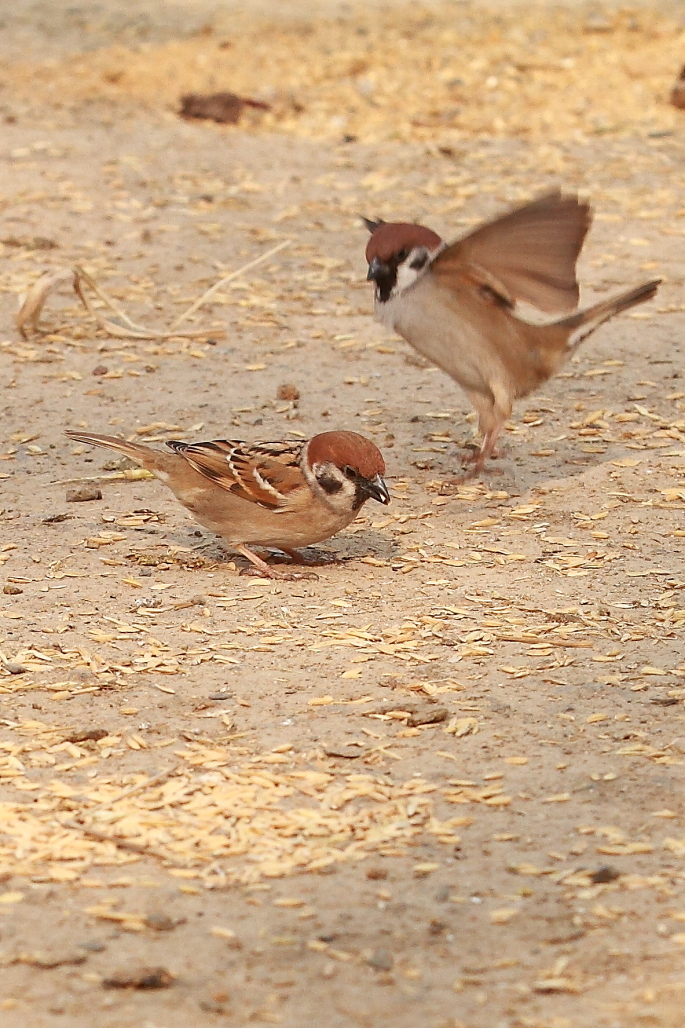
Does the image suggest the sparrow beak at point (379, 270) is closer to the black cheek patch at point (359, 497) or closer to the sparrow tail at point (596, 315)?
the sparrow tail at point (596, 315)

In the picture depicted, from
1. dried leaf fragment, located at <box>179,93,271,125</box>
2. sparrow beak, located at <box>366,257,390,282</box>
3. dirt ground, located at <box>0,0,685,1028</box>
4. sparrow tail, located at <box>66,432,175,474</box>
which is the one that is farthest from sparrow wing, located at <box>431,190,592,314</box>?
dried leaf fragment, located at <box>179,93,271,125</box>

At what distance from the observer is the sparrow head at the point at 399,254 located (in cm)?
646

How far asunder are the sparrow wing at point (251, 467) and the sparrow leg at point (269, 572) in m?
0.24

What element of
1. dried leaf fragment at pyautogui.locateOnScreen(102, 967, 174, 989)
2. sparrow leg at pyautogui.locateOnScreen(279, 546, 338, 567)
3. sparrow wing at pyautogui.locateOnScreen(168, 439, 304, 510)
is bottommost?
dried leaf fragment at pyautogui.locateOnScreen(102, 967, 174, 989)

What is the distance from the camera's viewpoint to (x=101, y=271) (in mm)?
8945

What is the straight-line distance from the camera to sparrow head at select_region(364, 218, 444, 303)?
6.46m

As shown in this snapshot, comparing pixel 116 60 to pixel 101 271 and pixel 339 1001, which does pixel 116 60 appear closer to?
pixel 101 271

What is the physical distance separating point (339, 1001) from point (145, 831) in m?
0.85

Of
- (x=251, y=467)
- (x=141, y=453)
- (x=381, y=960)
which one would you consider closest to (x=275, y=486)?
(x=251, y=467)

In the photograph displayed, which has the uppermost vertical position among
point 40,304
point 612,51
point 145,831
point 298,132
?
point 612,51

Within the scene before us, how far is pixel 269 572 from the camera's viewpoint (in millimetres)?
5500

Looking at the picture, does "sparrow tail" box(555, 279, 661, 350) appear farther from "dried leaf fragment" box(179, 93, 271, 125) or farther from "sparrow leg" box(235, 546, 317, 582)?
"dried leaf fragment" box(179, 93, 271, 125)

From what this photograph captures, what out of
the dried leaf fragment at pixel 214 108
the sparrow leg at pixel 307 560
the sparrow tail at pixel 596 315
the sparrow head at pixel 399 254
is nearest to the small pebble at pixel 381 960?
the sparrow leg at pixel 307 560

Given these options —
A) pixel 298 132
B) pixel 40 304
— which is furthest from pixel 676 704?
pixel 298 132
